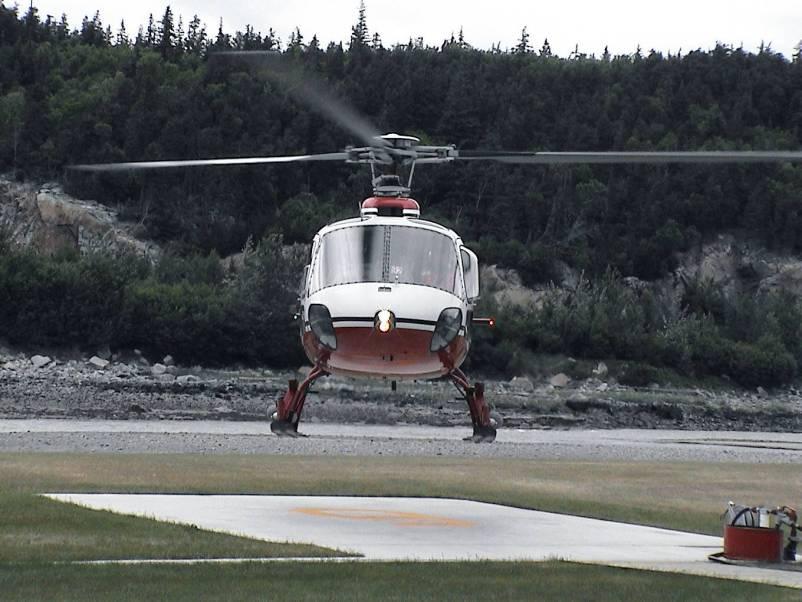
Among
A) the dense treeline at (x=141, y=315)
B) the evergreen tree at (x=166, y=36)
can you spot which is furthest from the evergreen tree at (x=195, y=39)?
the dense treeline at (x=141, y=315)

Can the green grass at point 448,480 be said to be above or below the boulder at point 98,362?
above

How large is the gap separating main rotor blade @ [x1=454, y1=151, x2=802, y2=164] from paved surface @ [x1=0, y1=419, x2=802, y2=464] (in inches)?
412

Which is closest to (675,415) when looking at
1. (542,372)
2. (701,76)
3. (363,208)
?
(542,372)

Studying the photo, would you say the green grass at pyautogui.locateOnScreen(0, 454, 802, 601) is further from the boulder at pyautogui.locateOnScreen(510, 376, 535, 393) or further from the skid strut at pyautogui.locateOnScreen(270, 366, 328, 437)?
the boulder at pyautogui.locateOnScreen(510, 376, 535, 393)

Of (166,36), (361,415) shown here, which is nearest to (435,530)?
(361,415)

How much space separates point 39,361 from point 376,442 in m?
35.5

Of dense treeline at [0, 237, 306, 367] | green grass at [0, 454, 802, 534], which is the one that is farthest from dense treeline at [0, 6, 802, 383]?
green grass at [0, 454, 802, 534]

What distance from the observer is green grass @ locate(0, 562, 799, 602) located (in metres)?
12.6

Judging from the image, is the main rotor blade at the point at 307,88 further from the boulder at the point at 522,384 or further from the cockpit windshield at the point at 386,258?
the boulder at the point at 522,384

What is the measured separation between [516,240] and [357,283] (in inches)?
3371

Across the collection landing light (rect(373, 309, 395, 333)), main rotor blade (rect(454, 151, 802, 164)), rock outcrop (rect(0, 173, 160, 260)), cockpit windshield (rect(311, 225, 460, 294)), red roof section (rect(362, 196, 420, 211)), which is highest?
rock outcrop (rect(0, 173, 160, 260))

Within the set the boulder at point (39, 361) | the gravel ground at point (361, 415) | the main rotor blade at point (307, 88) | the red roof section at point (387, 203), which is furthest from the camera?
the boulder at point (39, 361)

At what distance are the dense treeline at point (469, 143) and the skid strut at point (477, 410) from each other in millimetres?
55782

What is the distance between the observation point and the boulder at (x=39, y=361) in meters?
75.4
